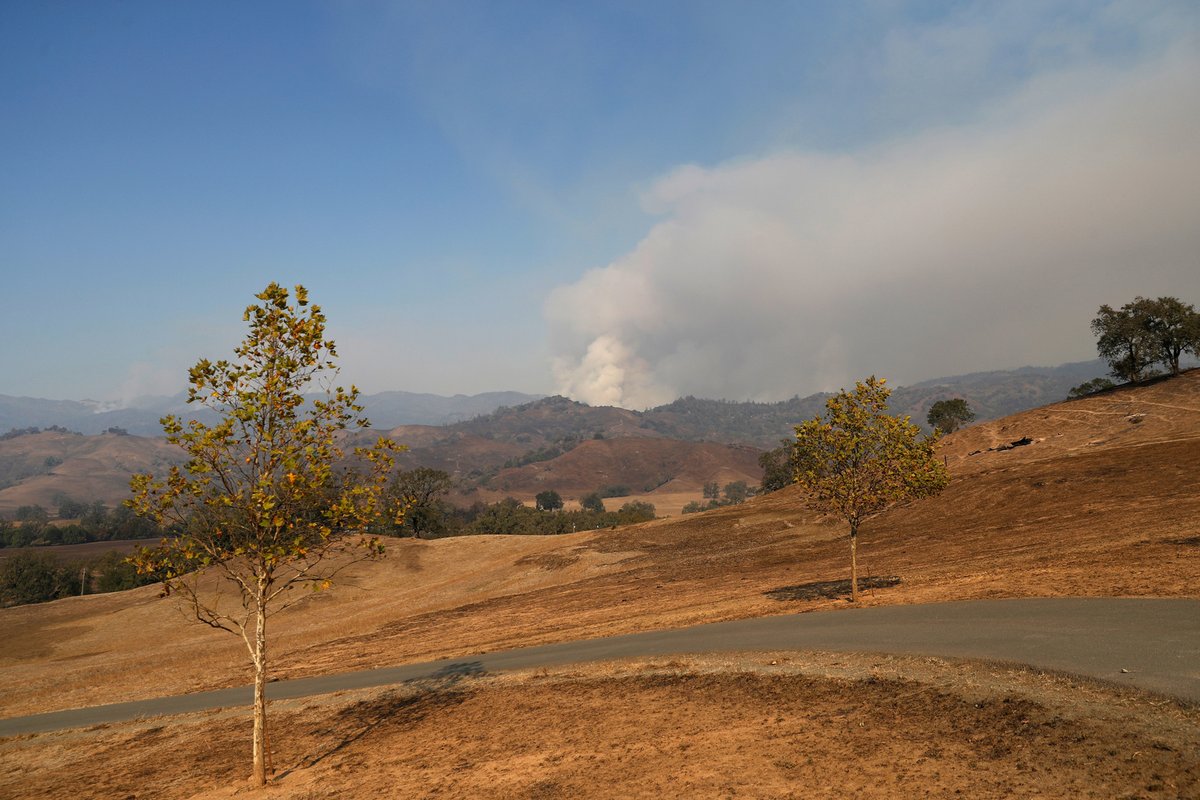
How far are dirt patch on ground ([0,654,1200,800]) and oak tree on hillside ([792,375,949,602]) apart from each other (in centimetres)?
980

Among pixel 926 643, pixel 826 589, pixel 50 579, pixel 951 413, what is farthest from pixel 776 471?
pixel 50 579

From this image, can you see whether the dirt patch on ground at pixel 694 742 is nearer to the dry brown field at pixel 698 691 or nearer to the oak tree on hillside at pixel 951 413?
the dry brown field at pixel 698 691

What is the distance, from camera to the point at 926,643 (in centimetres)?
1922

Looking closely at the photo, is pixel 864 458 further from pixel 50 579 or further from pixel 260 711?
pixel 50 579

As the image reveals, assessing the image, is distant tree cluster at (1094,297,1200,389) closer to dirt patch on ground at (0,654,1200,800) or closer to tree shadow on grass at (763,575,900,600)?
tree shadow on grass at (763,575,900,600)

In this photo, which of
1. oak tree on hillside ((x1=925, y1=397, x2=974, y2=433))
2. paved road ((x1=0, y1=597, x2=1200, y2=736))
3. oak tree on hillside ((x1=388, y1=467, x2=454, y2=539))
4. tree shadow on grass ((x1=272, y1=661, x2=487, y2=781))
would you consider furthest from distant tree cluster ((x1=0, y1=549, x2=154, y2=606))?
oak tree on hillside ((x1=925, y1=397, x2=974, y2=433))

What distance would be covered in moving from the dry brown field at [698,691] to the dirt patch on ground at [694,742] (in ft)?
0.24

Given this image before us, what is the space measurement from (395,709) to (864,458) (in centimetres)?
2102

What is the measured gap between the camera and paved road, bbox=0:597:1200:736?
608 inches

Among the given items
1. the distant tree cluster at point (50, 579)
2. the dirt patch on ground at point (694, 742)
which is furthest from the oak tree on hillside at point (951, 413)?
the distant tree cluster at point (50, 579)

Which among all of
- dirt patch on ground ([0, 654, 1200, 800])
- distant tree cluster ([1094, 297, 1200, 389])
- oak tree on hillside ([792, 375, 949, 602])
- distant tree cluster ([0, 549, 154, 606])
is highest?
distant tree cluster ([1094, 297, 1200, 389])

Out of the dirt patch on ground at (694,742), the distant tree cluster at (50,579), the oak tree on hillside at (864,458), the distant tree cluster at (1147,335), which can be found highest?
the distant tree cluster at (1147,335)

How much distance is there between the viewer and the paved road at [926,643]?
15453 millimetres

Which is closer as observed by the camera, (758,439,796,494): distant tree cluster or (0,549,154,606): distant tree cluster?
(0,549,154,606): distant tree cluster
